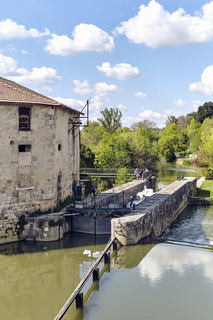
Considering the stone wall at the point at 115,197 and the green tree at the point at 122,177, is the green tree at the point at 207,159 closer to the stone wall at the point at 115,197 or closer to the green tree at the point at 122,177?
the green tree at the point at 122,177

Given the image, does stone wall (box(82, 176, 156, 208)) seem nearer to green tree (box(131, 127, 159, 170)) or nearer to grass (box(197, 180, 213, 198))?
grass (box(197, 180, 213, 198))

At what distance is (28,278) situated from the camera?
14.5 metres

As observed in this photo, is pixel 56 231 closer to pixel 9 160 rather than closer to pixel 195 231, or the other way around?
pixel 9 160

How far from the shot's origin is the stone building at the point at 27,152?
58.1ft

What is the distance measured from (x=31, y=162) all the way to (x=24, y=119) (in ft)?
7.73

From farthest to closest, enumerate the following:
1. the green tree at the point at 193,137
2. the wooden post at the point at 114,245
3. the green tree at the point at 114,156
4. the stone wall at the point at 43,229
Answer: the green tree at the point at 193,137 < the green tree at the point at 114,156 < the stone wall at the point at 43,229 < the wooden post at the point at 114,245

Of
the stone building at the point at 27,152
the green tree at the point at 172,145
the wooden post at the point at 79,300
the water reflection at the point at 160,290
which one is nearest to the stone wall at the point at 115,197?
the stone building at the point at 27,152

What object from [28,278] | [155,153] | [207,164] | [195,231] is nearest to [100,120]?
[155,153]

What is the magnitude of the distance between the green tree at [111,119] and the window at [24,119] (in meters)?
58.0

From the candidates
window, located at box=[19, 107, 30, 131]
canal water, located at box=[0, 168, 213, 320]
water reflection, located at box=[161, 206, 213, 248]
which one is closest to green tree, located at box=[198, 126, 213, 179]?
water reflection, located at box=[161, 206, 213, 248]

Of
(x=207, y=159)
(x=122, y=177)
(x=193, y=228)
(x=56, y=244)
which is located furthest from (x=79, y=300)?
(x=207, y=159)

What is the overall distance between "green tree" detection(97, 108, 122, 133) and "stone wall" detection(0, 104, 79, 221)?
56422 mm

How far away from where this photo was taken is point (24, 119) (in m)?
18.4

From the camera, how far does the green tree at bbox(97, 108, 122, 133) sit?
7681 cm
